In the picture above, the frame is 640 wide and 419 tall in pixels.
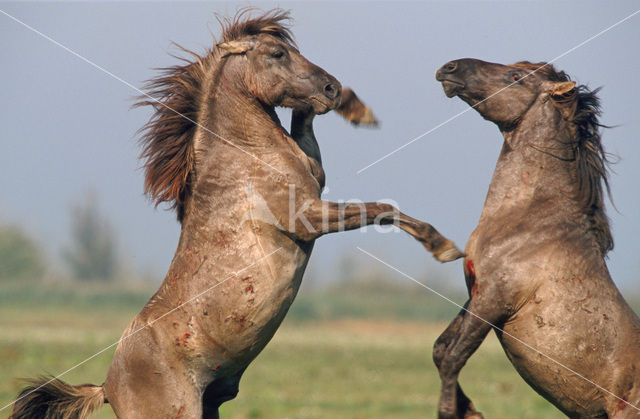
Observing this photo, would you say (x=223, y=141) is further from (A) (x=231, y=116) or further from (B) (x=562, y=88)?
(B) (x=562, y=88)

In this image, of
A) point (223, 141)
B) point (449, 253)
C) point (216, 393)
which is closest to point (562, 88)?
point (449, 253)

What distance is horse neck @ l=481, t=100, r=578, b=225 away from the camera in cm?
680

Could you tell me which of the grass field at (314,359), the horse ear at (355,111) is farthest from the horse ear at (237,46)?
the grass field at (314,359)

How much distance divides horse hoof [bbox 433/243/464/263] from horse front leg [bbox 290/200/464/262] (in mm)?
39

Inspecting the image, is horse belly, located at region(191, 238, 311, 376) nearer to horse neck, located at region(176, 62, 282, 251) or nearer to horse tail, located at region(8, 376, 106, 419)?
horse neck, located at region(176, 62, 282, 251)

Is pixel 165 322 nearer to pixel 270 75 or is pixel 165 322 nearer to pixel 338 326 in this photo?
pixel 270 75

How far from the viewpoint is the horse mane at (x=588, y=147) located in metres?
6.84

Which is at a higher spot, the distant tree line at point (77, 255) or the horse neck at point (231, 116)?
the horse neck at point (231, 116)

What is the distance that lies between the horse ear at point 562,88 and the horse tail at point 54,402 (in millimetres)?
4635

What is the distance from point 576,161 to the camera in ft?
22.5

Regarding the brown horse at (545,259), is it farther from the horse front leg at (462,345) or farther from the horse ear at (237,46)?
the horse ear at (237,46)

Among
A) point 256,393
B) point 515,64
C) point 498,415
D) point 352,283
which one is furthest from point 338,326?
point 515,64

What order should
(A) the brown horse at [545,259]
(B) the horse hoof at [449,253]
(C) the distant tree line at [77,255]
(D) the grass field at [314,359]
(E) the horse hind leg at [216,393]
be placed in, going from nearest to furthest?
(B) the horse hoof at [449,253] → (A) the brown horse at [545,259] → (E) the horse hind leg at [216,393] → (D) the grass field at [314,359] → (C) the distant tree line at [77,255]

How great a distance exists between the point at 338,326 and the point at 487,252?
130ft
